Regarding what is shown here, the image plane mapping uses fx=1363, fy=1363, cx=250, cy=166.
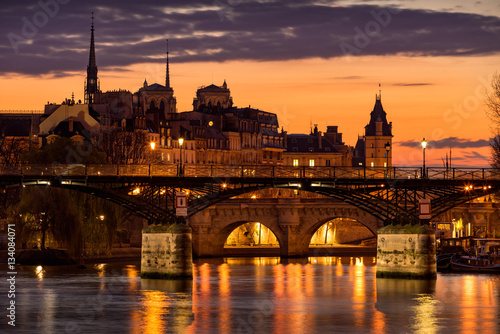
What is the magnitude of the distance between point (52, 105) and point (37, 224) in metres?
65.2

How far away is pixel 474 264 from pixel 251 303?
3667cm

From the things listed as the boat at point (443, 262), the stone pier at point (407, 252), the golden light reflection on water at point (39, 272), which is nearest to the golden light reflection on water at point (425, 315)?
the stone pier at point (407, 252)

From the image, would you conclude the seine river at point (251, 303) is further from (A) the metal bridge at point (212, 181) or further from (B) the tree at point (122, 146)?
(B) the tree at point (122, 146)

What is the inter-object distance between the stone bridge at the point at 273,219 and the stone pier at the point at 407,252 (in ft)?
149

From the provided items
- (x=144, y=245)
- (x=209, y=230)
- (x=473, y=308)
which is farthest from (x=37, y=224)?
(x=473, y=308)

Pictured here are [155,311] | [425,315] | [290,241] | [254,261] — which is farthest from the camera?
[290,241]

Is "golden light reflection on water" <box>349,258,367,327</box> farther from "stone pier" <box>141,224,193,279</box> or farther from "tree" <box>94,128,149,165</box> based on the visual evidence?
"tree" <box>94,128,149,165</box>

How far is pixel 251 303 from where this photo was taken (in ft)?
266

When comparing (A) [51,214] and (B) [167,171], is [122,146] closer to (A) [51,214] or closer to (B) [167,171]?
(A) [51,214]

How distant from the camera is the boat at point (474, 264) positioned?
4368 inches

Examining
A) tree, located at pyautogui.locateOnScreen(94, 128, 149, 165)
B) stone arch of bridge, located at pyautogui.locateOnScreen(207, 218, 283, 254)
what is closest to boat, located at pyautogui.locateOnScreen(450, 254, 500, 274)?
stone arch of bridge, located at pyautogui.locateOnScreen(207, 218, 283, 254)

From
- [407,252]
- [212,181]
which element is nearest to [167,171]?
[212,181]

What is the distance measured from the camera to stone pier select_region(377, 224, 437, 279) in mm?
96250

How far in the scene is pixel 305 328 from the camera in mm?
67125
